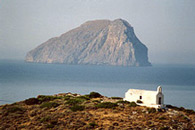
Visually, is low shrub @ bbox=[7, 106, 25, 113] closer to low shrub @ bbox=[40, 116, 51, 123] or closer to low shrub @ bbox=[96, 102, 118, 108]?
low shrub @ bbox=[40, 116, 51, 123]

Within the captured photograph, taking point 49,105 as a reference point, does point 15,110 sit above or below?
below

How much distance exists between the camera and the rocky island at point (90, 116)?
4434 cm

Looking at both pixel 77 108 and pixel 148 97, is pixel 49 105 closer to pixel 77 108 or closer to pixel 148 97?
pixel 77 108

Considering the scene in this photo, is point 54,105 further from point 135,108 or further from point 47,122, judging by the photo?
point 135,108

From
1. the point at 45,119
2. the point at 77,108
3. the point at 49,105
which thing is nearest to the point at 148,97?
the point at 77,108

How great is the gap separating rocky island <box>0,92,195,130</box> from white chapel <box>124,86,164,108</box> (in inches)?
60.0

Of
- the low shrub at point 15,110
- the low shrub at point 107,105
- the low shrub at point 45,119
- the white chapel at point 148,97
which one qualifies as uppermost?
the white chapel at point 148,97

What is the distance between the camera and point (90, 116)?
48.1 meters

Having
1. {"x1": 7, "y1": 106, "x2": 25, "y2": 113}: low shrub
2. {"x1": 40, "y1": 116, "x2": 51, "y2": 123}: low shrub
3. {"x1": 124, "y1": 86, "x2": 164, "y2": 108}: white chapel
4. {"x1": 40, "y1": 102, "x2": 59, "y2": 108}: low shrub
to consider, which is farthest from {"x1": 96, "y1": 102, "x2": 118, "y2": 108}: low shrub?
{"x1": 7, "y1": 106, "x2": 25, "y2": 113}: low shrub

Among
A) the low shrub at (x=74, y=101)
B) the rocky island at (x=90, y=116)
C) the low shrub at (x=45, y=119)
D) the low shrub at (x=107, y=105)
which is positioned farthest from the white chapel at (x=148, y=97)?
the low shrub at (x=45, y=119)

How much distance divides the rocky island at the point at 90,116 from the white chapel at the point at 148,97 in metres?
1.52

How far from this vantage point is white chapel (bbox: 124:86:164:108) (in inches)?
1978

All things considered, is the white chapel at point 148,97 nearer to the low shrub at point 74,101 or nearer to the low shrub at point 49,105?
the low shrub at point 74,101

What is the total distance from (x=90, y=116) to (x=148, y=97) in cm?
1089
